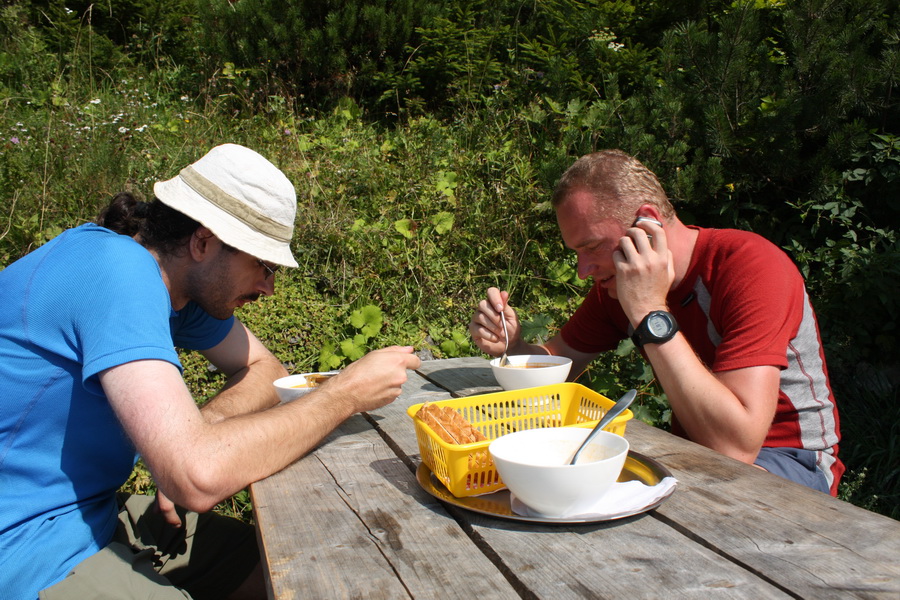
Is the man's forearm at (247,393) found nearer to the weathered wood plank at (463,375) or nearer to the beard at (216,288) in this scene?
the beard at (216,288)

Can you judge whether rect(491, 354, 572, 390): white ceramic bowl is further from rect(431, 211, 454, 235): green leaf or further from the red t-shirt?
rect(431, 211, 454, 235): green leaf

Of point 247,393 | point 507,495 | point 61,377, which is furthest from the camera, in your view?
point 247,393

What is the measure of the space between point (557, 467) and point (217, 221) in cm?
114

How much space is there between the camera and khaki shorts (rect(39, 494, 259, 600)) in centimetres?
163

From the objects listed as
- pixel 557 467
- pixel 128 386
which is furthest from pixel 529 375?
pixel 128 386

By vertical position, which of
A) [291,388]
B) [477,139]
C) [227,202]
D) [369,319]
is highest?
[477,139]

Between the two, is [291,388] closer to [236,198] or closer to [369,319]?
[236,198]

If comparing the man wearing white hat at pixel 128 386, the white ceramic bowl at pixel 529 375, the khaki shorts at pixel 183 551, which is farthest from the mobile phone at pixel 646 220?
the khaki shorts at pixel 183 551

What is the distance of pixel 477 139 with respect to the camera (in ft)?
19.4

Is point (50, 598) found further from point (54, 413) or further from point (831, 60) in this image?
point (831, 60)

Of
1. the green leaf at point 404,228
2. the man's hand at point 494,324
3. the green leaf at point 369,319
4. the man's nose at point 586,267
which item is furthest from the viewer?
the green leaf at point 404,228

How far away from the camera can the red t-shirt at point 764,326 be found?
74.7 inches

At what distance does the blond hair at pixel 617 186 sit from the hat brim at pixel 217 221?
3.34 ft

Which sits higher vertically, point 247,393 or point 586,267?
point 586,267
